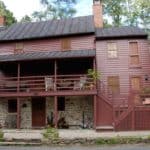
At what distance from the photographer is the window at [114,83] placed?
100ft

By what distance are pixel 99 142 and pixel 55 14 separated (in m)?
39.1

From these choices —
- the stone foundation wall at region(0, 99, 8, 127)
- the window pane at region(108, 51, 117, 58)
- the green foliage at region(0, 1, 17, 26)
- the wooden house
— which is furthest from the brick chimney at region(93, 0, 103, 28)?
the green foliage at region(0, 1, 17, 26)

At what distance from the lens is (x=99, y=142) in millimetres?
19297

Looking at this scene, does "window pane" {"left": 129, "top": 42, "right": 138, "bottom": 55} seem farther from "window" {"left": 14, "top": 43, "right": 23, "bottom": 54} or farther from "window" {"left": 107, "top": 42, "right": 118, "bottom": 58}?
"window" {"left": 14, "top": 43, "right": 23, "bottom": 54}

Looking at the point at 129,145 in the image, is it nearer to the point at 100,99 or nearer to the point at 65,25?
the point at 100,99

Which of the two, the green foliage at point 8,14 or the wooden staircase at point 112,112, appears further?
the green foliage at point 8,14

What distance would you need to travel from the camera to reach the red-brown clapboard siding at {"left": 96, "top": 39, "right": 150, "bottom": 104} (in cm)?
3069

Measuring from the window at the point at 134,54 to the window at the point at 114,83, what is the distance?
176 cm

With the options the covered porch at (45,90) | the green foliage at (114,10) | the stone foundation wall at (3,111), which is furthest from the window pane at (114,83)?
the green foliage at (114,10)

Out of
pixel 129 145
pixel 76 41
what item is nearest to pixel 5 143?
pixel 129 145

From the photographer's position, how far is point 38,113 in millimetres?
30797

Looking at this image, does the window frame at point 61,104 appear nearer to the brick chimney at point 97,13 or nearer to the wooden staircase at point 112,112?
the wooden staircase at point 112,112

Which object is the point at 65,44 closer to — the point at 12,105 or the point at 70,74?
the point at 70,74

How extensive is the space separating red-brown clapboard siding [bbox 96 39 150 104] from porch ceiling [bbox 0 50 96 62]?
1532 millimetres
